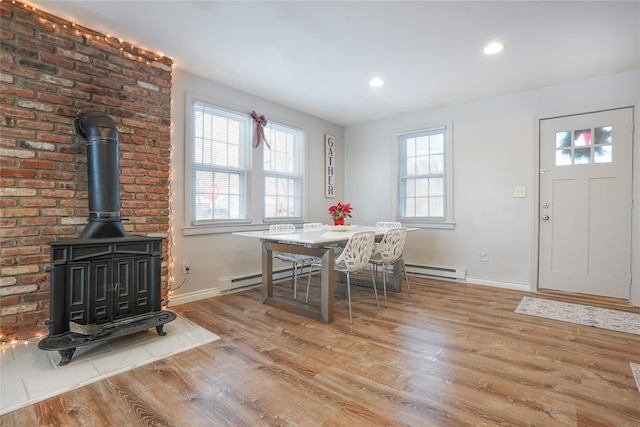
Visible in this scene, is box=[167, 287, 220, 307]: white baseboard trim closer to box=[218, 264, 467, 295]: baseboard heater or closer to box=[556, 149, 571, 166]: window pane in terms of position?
box=[218, 264, 467, 295]: baseboard heater

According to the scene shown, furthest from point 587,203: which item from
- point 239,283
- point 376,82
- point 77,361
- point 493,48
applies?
point 77,361

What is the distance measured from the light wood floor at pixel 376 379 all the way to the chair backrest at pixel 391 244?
70cm

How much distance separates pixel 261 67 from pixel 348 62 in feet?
2.98

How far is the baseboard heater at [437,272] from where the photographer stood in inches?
175

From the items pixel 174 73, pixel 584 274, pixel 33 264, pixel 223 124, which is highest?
pixel 174 73

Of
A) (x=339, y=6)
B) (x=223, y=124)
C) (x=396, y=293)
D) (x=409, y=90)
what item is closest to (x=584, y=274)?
(x=396, y=293)

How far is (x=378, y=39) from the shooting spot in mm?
2801

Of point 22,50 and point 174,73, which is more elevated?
point 174,73

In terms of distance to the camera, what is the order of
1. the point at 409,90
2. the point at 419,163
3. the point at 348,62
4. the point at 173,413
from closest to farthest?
the point at 173,413, the point at 348,62, the point at 409,90, the point at 419,163

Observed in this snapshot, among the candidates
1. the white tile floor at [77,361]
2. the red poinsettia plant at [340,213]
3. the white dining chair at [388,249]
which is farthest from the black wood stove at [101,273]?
the white dining chair at [388,249]

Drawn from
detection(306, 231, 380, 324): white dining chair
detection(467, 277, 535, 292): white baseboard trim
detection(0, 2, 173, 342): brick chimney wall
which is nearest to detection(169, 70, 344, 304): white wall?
detection(0, 2, 173, 342): brick chimney wall

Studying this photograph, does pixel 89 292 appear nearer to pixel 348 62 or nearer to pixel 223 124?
pixel 223 124

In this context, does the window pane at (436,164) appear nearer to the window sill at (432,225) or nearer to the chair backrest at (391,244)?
the window sill at (432,225)

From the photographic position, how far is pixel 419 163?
4949 millimetres
